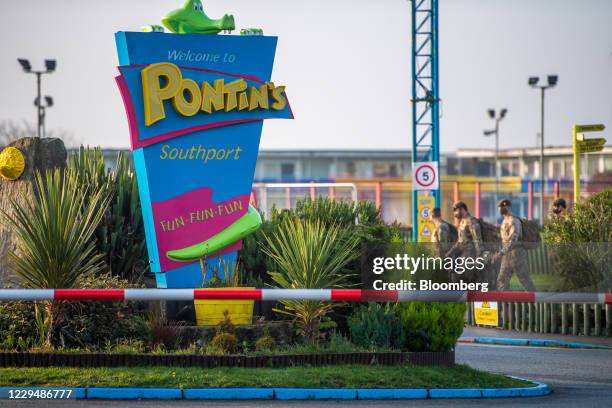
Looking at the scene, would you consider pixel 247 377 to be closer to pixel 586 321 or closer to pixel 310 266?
pixel 310 266

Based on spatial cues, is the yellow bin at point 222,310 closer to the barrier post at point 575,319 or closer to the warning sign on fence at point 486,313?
the barrier post at point 575,319

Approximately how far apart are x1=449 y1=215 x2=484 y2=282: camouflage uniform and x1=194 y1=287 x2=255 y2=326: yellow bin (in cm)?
394

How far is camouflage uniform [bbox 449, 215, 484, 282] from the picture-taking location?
19491 mm

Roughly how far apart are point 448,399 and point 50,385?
440 cm

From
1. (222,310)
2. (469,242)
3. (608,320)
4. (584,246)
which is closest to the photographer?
(222,310)

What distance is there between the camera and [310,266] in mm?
15578

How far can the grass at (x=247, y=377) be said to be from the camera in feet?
43.1

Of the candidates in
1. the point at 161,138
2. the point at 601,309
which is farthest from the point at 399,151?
the point at 161,138

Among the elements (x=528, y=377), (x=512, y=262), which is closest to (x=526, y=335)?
(x=512, y=262)

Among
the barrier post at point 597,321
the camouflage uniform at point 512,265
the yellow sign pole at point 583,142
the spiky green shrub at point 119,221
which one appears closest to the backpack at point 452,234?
the camouflage uniform at point 512,265

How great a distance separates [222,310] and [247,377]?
7.83 feet

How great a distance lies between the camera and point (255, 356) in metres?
14.2

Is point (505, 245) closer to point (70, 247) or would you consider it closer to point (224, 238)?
point (224, 238)

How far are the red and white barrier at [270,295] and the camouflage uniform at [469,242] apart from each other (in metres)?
3.89
